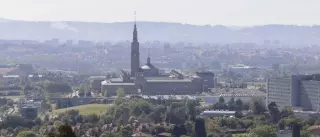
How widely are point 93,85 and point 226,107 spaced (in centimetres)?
2007

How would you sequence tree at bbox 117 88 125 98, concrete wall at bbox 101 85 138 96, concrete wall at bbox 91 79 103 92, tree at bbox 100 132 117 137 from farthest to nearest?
concrete wall at bbox 91 79 103 92, concrete wall at bbox 101 85 138 96, tree at bbox 117 88 125 98, tree at bbox 100 132 117 137

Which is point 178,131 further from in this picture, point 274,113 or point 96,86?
point 96,86

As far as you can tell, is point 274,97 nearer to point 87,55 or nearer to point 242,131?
point 242,131

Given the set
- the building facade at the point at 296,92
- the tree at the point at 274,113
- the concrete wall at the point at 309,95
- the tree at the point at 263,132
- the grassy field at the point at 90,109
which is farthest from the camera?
the building facade at the point at 296,92

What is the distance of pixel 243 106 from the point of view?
152 ft

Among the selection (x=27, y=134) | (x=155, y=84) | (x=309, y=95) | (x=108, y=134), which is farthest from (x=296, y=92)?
(x=27, y=134)

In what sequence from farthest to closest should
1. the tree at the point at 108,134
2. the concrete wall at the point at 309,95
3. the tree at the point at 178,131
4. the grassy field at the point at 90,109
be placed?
the concrete wall at the point at 309,95 → the grassy field at the point at 90,109 → the tree at the point at 178,131 → the tree at the point at 108,134

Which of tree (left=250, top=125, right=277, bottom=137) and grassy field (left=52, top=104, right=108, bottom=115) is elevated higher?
tree (left=250, top=125, right=277, bottom=137)

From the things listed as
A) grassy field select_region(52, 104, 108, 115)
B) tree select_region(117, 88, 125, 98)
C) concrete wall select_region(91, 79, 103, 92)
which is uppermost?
tree select_region(117, 88, 125, 98)

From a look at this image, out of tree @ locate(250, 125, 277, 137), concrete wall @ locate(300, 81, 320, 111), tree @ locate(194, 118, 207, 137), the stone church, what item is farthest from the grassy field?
tree @ locate(250, 125, 277, 137)

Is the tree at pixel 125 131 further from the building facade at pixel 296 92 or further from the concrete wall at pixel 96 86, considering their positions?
the concrete wall at pixel 96 86

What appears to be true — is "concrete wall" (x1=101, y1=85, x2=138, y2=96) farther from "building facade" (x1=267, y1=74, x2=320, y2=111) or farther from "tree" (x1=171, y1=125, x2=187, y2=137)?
"tree" (x1=171, y1=125, x2=187, y2=137)

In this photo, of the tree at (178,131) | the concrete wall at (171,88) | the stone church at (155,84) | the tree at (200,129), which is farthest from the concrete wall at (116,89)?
the tree at (200,129)

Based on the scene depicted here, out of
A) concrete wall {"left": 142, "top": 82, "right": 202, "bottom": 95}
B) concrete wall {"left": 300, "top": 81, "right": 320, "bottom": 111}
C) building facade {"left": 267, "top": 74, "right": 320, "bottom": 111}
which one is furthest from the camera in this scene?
concrete wall {"left": 142, "top": 82, "right": 202, "bottom": 95}
